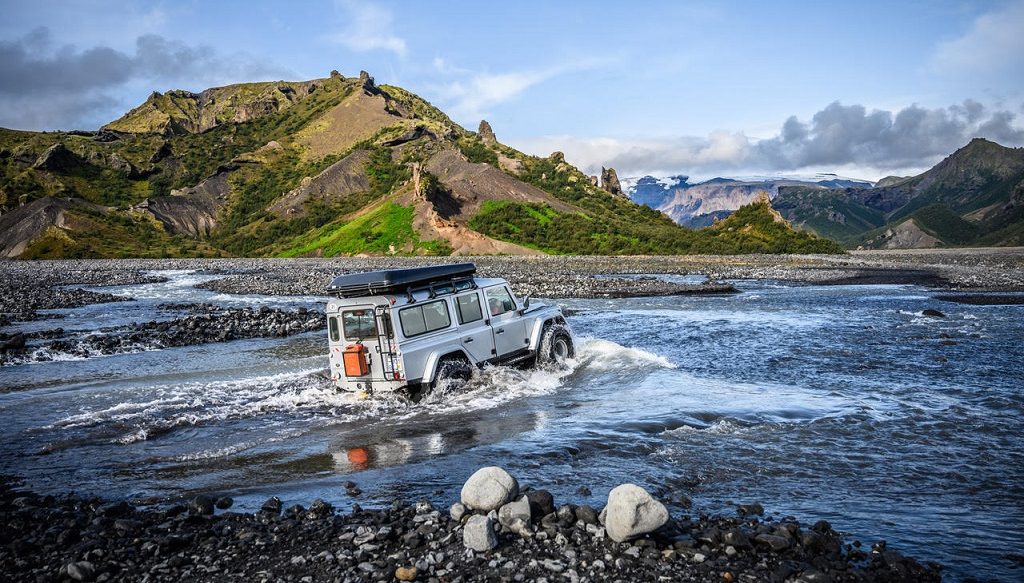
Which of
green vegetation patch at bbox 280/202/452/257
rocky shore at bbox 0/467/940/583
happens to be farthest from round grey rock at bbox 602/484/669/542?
green vegetation patch at bbox 280/202/452/257

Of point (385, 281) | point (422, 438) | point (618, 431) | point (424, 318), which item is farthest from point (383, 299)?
point (618, 431)

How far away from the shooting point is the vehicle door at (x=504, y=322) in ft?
59.6

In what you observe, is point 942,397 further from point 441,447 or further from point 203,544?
point 203,544

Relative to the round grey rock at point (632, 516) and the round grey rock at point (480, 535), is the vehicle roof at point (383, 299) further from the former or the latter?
the round grey rock at point (632, 516)

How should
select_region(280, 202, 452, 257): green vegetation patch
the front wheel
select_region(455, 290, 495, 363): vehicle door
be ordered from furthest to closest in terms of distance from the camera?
select_region(280, 202, 452, 257): green vegetation patch
the front wheel
select_region(455, 290, 495, 363): vehicle door

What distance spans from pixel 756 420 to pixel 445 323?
7.78 metres

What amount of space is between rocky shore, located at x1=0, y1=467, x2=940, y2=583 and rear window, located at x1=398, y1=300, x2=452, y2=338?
22.1ft

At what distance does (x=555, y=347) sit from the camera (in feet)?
66.4

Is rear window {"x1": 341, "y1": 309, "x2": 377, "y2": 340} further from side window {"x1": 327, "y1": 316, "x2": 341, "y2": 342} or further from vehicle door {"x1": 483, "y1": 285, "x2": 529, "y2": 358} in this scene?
vehicle door {"x1": 483, "y1": 285, "x2": 529, "y2": 358}

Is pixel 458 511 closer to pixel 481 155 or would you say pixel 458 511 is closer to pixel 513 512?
pixel 513 512

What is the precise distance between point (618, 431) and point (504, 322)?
19.1ft

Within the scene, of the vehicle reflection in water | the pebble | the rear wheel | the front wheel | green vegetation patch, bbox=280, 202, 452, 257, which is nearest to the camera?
the pebble

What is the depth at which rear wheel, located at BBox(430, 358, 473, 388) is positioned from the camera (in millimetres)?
16125

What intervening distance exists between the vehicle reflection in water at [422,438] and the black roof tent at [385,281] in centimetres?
327
